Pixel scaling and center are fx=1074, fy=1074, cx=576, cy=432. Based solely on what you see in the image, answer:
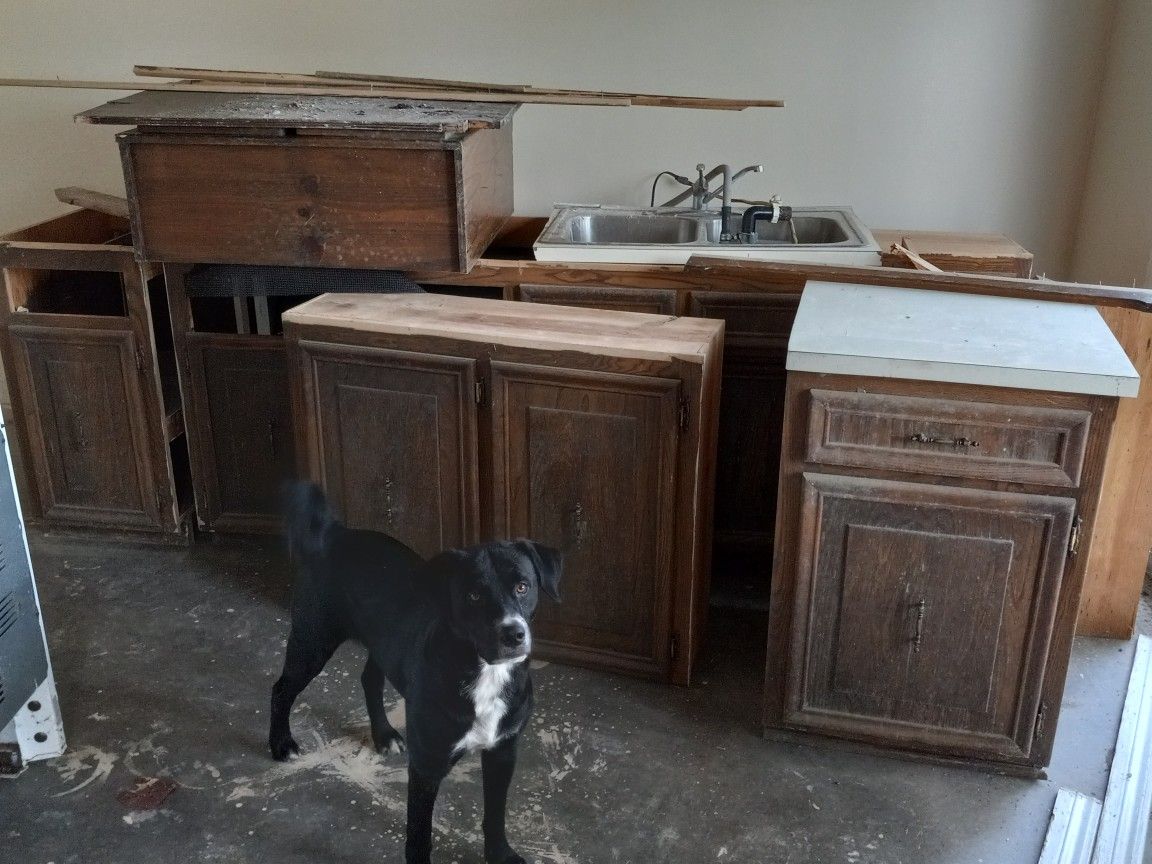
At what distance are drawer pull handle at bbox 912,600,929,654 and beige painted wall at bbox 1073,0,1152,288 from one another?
120 cm

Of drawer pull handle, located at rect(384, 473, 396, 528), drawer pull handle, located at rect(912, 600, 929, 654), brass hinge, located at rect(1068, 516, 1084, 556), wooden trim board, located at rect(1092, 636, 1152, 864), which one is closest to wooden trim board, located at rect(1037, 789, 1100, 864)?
wooden trim board, located at rect(1092, 636, 1152, 864)

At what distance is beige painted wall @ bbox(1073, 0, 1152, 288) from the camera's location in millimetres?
2617

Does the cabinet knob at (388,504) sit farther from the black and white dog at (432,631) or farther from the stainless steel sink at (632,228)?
the stainless steel sink at (632,228)

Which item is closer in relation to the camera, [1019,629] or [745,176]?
[1019,629]

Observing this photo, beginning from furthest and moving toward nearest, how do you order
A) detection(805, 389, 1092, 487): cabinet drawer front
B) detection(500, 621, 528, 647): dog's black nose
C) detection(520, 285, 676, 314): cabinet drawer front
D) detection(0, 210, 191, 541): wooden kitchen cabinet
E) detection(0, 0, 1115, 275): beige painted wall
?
detection(0, 0, 1115, 275): beige painted wall → detection(0, 210, 191, 541): wooden kitchen cabinet → detection(520, 285, 676, 314): cabinet drawer front → detection(805, 389, 1092, 487): cabinet drawer front → detection(500, 621, 528, 647): dog's black nose

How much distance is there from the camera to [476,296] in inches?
105

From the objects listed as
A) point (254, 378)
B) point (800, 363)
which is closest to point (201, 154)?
point (254, 378)

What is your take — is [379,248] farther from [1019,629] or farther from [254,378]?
[1019,629]

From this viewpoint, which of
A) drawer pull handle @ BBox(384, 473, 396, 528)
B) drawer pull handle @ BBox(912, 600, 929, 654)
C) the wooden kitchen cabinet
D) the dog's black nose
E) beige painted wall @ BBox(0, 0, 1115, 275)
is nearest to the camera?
the dog's black nose

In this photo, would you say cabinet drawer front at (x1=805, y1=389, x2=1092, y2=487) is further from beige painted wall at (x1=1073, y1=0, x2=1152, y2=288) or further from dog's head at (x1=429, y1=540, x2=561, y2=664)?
beige painted wall at (x1=1073, y1=0, x2=1152, y2=288)

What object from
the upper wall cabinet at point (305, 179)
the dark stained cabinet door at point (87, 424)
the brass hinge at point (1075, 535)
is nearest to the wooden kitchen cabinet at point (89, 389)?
the dark stained cabinet door at point (87, 424)

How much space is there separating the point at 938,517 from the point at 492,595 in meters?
0.82

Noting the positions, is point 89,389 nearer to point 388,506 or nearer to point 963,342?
point 388,506

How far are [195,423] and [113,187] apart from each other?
101cm
